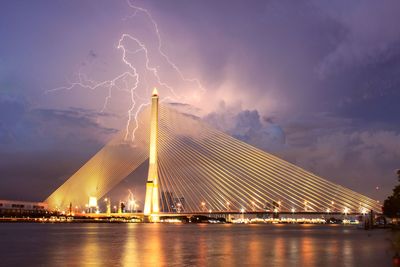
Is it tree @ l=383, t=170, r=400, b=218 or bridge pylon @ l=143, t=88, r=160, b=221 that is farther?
bridge pylon @ l=143, t=88, r=160, b=221

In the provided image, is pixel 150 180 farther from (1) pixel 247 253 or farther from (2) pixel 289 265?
(2) pixel 289 265

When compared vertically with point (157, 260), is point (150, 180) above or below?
above

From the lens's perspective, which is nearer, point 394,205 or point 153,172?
point 394,205

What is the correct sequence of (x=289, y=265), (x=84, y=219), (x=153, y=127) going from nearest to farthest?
(x=289, y=265), (x=153, y=127), (x=84, y=219)

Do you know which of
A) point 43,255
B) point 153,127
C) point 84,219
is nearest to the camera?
point 43,255

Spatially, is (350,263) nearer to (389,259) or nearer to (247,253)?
(389,259)

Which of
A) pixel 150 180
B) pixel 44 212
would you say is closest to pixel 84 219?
pixel 44 212

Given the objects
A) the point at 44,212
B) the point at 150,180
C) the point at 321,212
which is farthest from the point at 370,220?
the point at 44,212

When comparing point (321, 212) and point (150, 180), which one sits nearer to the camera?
point (150, 180)

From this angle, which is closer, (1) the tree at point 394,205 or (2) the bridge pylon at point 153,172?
(1) the tree at point 394,205
